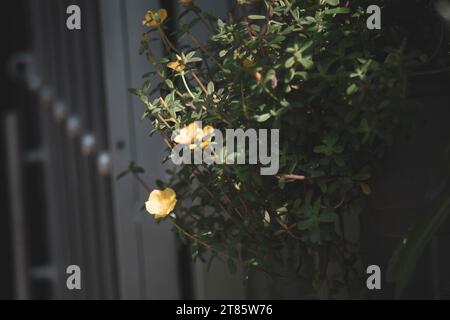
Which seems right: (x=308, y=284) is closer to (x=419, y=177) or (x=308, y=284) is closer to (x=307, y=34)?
(x=419, y=177)

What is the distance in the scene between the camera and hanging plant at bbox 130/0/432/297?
1.65 m

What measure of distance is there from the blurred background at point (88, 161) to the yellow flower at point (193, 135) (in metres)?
1.00

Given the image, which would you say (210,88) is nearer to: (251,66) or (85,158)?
(251,66)

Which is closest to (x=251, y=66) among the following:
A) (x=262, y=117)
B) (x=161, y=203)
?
(x=262, y=117)

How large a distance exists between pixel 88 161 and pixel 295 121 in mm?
1412

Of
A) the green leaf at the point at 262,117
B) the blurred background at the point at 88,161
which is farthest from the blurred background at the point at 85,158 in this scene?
the green leaf at the point at 262,117

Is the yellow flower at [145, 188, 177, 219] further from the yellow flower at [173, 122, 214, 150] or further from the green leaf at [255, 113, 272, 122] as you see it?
the green leaf at [255, 113, 272, 122]

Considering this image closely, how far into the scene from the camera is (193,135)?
65.6 inches

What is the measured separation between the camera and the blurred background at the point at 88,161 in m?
2.79

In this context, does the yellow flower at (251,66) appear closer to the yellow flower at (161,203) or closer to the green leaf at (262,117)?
the green leaf at (262,117)

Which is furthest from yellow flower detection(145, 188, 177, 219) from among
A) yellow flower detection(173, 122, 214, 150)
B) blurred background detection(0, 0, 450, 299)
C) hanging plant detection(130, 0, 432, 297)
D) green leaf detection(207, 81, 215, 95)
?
blurred background detection(0, 0, 450, 299)

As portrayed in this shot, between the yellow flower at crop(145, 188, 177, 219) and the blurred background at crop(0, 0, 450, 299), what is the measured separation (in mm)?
932
